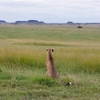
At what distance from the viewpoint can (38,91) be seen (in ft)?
21.5

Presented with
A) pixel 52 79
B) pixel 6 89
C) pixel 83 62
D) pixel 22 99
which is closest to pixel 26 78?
pixel 52 79

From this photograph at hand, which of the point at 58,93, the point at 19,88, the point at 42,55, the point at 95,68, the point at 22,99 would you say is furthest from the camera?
the point at 42,55

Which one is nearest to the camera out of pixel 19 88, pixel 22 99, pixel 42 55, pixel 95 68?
pixel 22 99

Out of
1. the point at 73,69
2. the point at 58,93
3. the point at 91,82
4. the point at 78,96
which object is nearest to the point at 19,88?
the point at 58,93

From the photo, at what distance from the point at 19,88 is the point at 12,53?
575cm

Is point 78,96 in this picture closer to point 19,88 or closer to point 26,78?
point 19,88

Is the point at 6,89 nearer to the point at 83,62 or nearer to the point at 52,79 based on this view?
the point at 52,79

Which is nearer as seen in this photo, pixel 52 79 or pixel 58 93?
pixel 58 93

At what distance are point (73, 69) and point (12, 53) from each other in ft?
9.77

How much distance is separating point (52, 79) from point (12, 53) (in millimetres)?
5204

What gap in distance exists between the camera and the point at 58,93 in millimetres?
6473

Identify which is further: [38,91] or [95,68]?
[95,68]

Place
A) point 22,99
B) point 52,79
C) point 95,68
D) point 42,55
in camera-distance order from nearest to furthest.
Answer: point 22,99 → point 52,79 → point 95,68 → point 42,55

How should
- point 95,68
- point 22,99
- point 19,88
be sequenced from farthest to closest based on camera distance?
point 95,68, point 19,88, point 22,99
